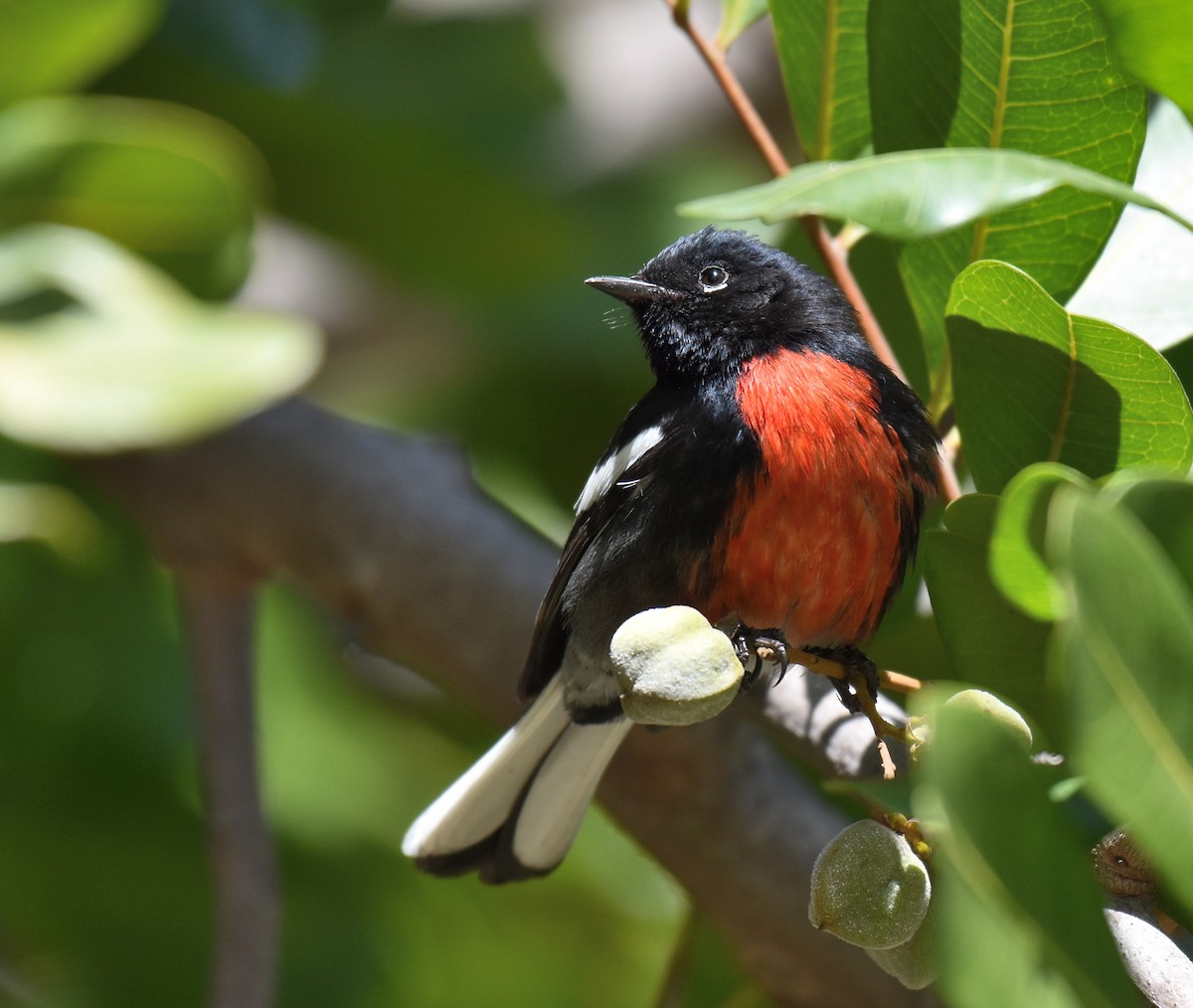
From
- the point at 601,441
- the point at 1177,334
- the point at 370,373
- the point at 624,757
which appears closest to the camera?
the point at 1177,334

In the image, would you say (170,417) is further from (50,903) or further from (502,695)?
(50,903)

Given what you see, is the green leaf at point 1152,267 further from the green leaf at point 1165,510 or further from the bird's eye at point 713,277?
the green leaf at point 1165,510

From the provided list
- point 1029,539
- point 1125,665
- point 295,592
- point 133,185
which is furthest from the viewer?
point 295,592

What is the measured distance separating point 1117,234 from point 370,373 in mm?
3721

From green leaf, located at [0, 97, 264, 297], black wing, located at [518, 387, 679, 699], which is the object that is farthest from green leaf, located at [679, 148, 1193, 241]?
green leaf, located at [0, 97, 264, 297]

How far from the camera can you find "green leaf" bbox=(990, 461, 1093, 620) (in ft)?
3.72

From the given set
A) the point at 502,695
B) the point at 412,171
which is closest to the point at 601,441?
the point at 412,171

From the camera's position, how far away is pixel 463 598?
9.31 feet

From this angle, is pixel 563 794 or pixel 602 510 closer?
pixel 602 510

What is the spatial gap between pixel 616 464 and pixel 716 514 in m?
0.28

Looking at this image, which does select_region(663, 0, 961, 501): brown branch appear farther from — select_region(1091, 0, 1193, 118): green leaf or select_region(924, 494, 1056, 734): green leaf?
select_region(1091, 0, 1193, 118): green leaf

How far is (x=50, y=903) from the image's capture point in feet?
11.3

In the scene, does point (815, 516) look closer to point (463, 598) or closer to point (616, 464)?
point (616, 464)

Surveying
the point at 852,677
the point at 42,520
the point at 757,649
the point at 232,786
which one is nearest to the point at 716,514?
the point at 757,649
